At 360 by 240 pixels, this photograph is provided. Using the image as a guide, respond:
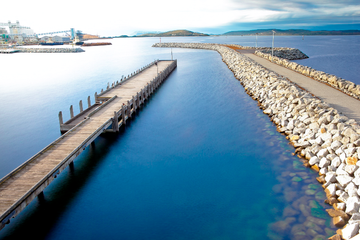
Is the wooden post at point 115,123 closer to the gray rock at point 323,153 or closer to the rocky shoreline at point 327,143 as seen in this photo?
the rocky shoreline at point 327,143

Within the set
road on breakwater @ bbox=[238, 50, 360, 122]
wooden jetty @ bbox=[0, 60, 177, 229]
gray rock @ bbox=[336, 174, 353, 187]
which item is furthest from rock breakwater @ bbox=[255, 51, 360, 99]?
wooden jetty @ bbox=[0, 60, 177, 229]

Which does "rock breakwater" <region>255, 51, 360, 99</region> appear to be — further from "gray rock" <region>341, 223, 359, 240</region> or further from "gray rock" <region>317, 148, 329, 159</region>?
"gray rock" <region>341, 223, 359, 240</region>

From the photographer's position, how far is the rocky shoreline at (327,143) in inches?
382

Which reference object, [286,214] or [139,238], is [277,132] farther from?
[139,238]

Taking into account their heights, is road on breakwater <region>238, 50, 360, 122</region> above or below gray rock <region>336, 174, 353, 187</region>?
above

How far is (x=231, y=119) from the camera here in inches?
835

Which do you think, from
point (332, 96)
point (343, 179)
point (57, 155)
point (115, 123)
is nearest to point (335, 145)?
point (343, 179)

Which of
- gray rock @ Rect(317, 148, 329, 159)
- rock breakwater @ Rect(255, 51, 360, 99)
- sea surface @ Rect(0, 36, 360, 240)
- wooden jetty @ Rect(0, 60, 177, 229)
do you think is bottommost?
sea surface @ Rect(0, 36, 360, 240)

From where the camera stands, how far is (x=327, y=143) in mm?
13453

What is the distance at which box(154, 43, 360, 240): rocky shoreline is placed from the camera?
970 centimetres

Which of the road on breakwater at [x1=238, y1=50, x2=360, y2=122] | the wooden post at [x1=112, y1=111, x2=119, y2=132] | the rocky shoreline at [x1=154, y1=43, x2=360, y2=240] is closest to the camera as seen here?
the rocky shoreline at [x1=154, y1=43, x2=360, y2=240]

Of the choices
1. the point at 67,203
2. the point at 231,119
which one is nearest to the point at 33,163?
the point at 67,203

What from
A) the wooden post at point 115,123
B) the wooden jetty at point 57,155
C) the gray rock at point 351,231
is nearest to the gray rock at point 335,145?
the gray rock at point 351,231

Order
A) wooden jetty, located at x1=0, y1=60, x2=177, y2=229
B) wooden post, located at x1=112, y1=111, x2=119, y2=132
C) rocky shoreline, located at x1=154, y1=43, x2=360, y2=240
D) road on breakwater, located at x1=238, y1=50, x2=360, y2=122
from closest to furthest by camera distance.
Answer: wooden jetty, located at x1=0, y1=60, x2=177, y2=229 → rocky shoreline, located at x1=154, y1=43, x2=360, y2=240 → road on breakwater, located at x1=238, y1=50, x2=360, y2=122 → wooden post, located at x1=112, y1=111, x2=119, y2=132
